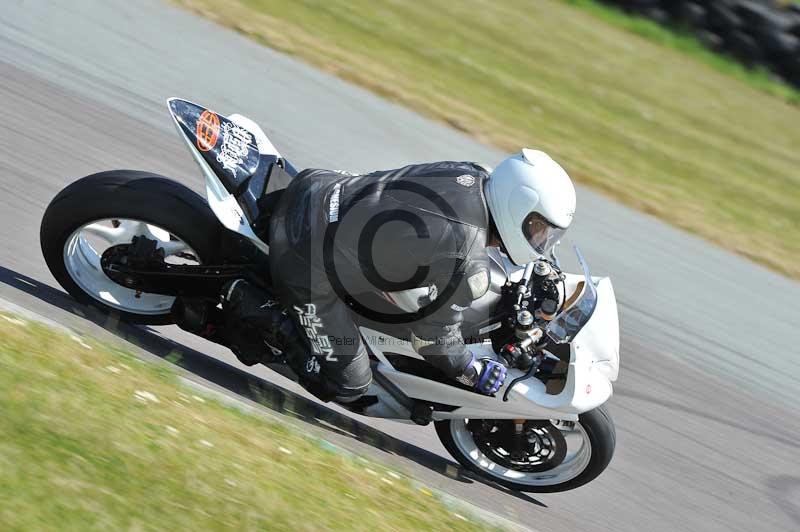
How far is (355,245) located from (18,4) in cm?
622

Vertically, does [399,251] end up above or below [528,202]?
below

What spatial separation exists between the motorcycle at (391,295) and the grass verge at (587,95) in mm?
5649

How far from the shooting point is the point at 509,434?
5.20 m

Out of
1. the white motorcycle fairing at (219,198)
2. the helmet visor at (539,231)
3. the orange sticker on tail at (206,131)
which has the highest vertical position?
the helmet visor at (539,231)

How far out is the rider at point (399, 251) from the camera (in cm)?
445

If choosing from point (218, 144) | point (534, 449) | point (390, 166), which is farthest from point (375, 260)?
point (390, 166)

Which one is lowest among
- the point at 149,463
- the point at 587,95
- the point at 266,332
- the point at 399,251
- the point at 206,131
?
the point at 149,463

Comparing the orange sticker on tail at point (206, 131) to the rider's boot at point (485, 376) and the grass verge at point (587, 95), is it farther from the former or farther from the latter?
the grass verge at point (587, 95)

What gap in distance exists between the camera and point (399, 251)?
4520 millimetres

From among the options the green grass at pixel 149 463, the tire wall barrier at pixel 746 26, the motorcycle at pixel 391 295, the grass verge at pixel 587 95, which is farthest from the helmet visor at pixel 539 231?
the tire wall barrier at pixel 746 26

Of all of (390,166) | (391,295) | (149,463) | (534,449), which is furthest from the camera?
(390,166)

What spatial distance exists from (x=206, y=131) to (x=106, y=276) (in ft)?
3.20

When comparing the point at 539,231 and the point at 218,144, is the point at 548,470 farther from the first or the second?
the point at 218,144

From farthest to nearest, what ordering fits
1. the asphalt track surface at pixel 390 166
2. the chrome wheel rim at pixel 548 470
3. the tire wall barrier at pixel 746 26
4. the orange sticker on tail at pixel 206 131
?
the tire wall barrier at pixel 746 26 → the asphalt track surface at pixel 390 166 → the chrome wheel rim at pixel 548 470 → the orange sticker on tail at pixel 206 131
